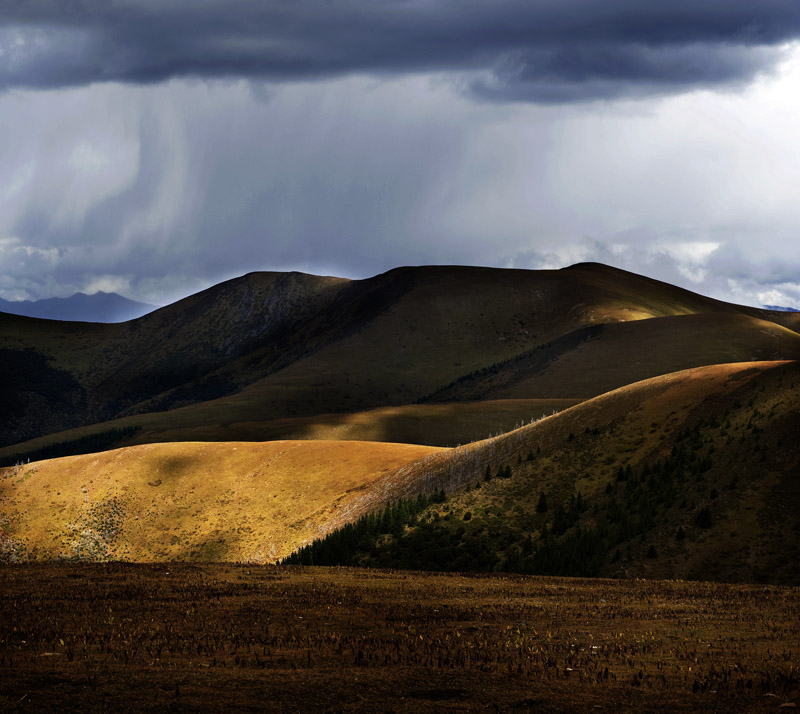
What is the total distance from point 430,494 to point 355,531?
24.0 ft

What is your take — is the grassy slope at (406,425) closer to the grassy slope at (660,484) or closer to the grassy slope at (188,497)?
the grassy slope at (188,497)

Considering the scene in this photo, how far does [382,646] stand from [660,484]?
36364mm

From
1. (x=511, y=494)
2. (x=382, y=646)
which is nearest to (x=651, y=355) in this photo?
(x=511, y=494)

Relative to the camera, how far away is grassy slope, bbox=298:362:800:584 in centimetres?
4738

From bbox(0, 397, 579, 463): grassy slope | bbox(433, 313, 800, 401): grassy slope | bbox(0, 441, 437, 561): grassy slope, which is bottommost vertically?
bbox(0, 441, 437, 561): grassy slope

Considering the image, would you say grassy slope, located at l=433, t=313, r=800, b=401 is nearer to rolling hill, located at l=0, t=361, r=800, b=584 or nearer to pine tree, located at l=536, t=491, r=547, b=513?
rolling hill, located at l=0, t=361, r=800, b=584

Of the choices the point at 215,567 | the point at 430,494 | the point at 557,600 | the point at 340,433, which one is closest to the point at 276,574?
the point at 215,567

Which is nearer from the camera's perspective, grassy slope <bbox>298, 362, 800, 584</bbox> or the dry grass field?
grassy slope <bbox>298, 362, 800, 584</bbox>

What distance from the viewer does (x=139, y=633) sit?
23.9 meters

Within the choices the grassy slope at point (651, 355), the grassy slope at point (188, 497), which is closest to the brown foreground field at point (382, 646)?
the grassy slope at point (188, 497)


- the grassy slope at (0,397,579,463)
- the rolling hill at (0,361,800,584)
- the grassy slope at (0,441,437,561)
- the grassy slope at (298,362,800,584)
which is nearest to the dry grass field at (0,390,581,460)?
the grassy slope at (0,397,579,463)

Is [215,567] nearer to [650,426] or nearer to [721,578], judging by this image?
[721,578]

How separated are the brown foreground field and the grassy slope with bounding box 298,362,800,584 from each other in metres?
11.0

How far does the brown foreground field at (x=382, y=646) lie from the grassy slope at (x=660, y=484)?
11.0 m
